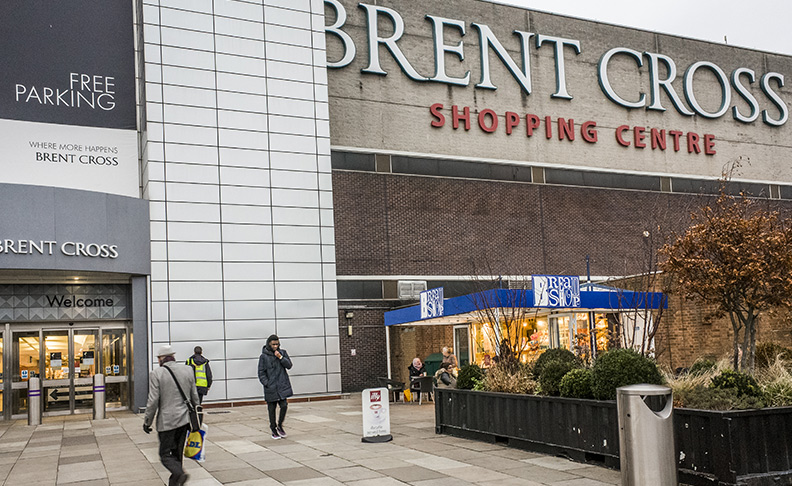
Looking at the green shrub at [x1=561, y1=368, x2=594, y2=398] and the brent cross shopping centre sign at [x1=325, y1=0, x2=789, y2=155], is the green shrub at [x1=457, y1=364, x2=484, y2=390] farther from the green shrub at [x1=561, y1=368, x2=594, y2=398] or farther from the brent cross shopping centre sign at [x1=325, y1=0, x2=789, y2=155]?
the brent cross shopping centre sign at [x1=325, y1=0, x2=789, y2=155]

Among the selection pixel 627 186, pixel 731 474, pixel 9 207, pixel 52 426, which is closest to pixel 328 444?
pixel 731 474

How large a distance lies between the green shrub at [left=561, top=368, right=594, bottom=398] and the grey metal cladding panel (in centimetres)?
1482

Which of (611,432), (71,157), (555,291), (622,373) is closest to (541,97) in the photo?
(555,291)

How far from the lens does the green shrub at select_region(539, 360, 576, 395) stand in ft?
38.4

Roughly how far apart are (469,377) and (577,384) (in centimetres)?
350

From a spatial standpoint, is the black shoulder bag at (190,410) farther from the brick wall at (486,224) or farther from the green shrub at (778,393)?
the brick wall at (486,224)

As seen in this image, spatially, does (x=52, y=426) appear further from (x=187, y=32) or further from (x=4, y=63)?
(x=187, y=32)

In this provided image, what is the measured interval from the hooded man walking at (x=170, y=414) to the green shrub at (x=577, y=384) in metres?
5.24

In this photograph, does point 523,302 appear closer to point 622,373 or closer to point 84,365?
point 622,373

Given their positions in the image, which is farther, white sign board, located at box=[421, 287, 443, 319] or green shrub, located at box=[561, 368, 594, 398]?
white sign board, located at box=[421, 287, 443, 319]

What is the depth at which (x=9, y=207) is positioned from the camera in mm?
20469

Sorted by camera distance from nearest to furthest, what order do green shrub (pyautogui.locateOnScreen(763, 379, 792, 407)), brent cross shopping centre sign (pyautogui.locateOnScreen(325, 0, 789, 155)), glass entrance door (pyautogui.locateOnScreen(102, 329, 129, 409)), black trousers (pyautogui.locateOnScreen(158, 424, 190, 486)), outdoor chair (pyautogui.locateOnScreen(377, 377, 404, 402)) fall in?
black trousers (pyautogui.locateOnScreen(158, 424, 190, 486)), green shrub (pyautogui.locateOnScreen(763, 379, 792, 407)), outdoor chair (pyautogui.locateOnScreen(377, 377, 404, 402)), glass entrance door (pyautogui.locateOnScreen(102, 329, 129, 409)), brent cross shopping centre sign (pyautogui.locateOnScreen(325, 0, 789, 155))

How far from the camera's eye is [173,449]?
931cm

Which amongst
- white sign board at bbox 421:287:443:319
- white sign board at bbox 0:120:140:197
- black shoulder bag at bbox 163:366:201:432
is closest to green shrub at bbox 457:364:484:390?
black shoulder bag at bbox 163:366:201:432
